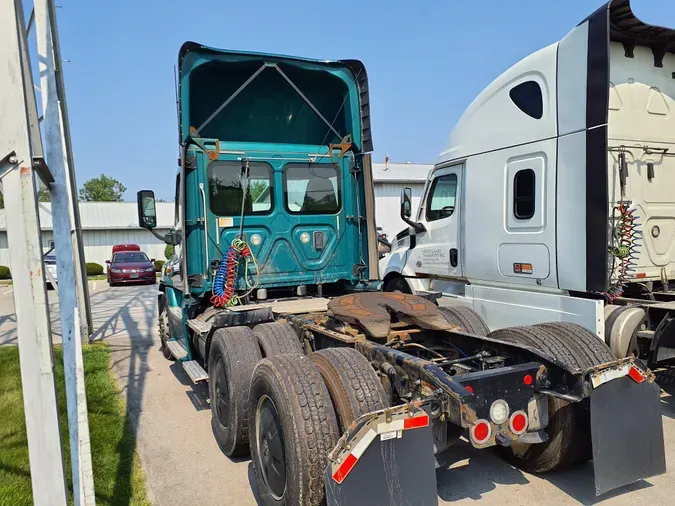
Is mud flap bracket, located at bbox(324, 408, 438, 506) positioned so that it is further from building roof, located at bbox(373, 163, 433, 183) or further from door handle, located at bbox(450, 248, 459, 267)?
building roof, located at bbox(373, 163, 433, 183)

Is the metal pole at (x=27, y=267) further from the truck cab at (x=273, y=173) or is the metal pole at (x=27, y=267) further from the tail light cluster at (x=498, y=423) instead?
the truck cab at (x=273, y=173)

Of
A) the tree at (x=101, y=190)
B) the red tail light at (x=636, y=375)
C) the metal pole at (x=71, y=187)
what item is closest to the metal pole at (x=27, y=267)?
the red tail light at (x=636, y=375)

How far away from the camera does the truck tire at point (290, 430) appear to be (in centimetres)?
288

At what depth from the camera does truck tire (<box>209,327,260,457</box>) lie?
13.8 ft

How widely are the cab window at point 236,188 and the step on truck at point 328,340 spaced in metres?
0.02

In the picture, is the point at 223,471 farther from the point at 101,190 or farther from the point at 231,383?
the point at 101,190

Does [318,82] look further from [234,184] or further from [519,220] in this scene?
[519,220]

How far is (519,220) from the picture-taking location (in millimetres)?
5891

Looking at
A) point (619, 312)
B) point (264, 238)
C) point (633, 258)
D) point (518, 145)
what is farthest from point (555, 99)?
point (264, 238)

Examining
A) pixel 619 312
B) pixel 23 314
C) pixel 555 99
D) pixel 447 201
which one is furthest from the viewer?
pixel 447 201

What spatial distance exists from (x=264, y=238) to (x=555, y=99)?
3469mm

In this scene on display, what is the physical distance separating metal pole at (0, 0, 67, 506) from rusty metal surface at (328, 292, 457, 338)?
2242 mm

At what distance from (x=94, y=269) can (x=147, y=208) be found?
2735 cm

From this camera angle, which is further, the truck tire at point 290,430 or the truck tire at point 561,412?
the truck tire at point 561,412
